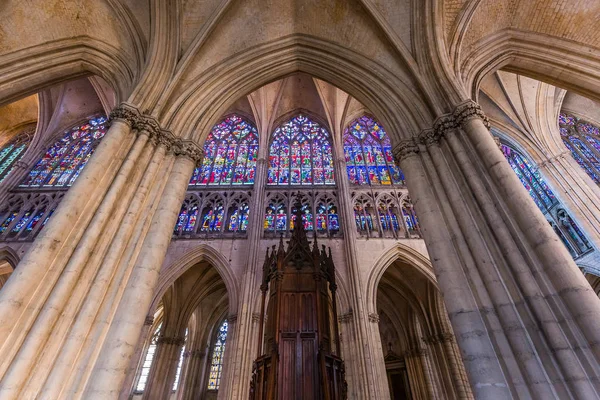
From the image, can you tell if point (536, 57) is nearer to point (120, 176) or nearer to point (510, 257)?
point (510, 257)

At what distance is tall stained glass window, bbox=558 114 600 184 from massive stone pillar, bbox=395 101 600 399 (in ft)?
32.6

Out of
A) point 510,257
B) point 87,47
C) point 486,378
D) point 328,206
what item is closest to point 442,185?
point 510,257

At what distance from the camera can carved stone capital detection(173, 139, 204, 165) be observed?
18.8 feet

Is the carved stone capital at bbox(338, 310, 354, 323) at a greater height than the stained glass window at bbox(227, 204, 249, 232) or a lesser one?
lesser

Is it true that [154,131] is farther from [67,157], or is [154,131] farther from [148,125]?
[67,157]

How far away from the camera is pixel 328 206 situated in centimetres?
1180

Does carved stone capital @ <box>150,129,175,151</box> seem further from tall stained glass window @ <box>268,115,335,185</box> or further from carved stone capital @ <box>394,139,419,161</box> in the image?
tall stained glass window @ <box>268,115,335,185</box>

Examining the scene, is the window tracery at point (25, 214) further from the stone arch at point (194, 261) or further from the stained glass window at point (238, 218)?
the stained glass window at point (238, 218)

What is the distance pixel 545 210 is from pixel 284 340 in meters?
11.0

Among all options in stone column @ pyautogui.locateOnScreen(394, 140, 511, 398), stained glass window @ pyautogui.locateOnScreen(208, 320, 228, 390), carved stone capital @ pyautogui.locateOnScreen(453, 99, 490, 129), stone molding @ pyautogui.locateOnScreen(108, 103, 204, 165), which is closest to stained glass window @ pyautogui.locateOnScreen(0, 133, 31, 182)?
stone molding @ pyautogui.locateOnScreen(108, 103, 204, 165)

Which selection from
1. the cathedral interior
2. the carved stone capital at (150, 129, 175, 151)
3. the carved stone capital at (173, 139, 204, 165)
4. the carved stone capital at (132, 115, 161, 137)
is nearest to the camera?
the cathedral interior

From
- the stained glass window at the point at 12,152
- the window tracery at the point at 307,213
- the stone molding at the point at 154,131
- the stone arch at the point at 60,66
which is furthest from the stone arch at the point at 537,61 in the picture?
the stained glass window at the point at 12,152

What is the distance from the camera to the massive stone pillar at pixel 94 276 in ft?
10.4

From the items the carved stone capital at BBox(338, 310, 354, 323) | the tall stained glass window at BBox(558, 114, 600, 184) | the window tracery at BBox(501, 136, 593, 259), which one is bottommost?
the carved stone capital at BBox(338, 310, 354, 323)
